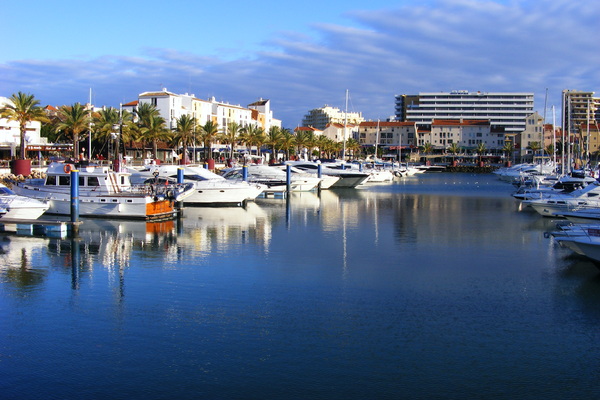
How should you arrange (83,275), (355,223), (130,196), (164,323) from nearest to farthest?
(164,323), (83,275), (130,196), (355,223)

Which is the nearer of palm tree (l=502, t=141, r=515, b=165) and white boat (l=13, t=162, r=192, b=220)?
white boat (l=13, t=162, r=192, b=220)

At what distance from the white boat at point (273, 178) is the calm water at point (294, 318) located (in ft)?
78.0

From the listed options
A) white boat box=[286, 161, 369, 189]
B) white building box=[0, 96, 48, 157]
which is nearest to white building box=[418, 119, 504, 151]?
white boat box=[286, 161, 369, 189]

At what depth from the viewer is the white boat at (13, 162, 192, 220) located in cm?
3566

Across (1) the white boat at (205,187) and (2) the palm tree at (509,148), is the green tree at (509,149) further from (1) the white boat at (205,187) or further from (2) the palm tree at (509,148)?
(1) the white boat at (205,187)

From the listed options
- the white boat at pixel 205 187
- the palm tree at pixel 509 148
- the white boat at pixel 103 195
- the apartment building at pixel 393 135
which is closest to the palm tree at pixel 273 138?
the white boat at pixel 205 187

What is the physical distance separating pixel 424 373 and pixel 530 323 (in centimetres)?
485

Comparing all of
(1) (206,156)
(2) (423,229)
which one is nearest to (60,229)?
(2) (423,229)

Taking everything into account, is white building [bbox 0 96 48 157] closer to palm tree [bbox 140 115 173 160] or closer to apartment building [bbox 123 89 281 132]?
palm tree [bbox 140 115 173 160]

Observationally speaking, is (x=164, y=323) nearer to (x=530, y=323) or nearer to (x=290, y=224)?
(x=530, y=323)

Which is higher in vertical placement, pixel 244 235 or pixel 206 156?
pixel 206 156

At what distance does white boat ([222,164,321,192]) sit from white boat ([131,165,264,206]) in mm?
7845

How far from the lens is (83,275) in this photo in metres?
22.6

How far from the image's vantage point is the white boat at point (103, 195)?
35656mm
